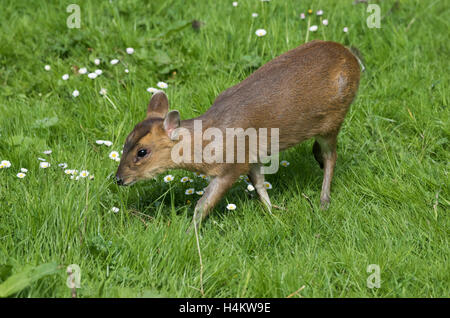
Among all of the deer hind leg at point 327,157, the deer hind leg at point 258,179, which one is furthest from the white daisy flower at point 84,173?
the deer hind leg at point 327,157

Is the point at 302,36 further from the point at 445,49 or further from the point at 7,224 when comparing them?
the point at 7,224

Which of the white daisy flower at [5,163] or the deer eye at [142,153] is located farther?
the white daisy flower at [5,163]

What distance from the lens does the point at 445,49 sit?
6570 millimetres

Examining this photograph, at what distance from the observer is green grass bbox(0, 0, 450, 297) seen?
3713 mm

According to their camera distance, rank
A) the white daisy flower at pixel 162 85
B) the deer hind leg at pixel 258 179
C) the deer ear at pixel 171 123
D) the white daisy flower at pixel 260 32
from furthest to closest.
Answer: the white daisy flower at pixel 260 32, the white daisy flower at pixel 162 85, the deer hind leg at pixel 258 179, the deer ear at pixel 171 123

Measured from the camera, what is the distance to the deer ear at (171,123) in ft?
14.3

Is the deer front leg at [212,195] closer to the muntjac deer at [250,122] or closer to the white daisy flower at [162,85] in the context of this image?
the muntjac deer at [250,122]

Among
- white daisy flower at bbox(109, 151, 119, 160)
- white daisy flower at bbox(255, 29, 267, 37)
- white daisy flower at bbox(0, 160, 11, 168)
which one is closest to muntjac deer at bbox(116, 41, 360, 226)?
white daisy flower at bbox(109, 151, 119, 160)

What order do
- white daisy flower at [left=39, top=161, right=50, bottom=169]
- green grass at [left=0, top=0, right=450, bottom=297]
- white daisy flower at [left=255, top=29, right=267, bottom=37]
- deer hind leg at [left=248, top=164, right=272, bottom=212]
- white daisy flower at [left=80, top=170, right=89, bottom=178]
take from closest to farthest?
1. green grass at [left=0, top=0, right=450, bottom=297]
2. white daisy flower at [left=80, top=170, right=89, bottom=178]
3. white daisy flower at [left=39, top=161, right=50, bottom=169]
4. deer hind leg at [left=248, top=164, right=272, bottom=212]
5. white daisy flower at [left=255, top=29, right=267, bottom=37]

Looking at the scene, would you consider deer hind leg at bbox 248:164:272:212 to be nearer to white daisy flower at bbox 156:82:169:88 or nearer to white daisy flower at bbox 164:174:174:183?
white daisy flower at bbox 164:174:174:183

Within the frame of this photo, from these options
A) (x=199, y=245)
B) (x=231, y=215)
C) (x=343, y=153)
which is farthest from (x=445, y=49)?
(x=199, y=245)

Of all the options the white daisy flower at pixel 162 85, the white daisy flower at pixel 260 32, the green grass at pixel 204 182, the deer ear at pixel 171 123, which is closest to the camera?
the green grass at pixel 204 182

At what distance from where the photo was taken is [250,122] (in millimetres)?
4484

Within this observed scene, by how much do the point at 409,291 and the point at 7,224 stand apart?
2.53 meters
